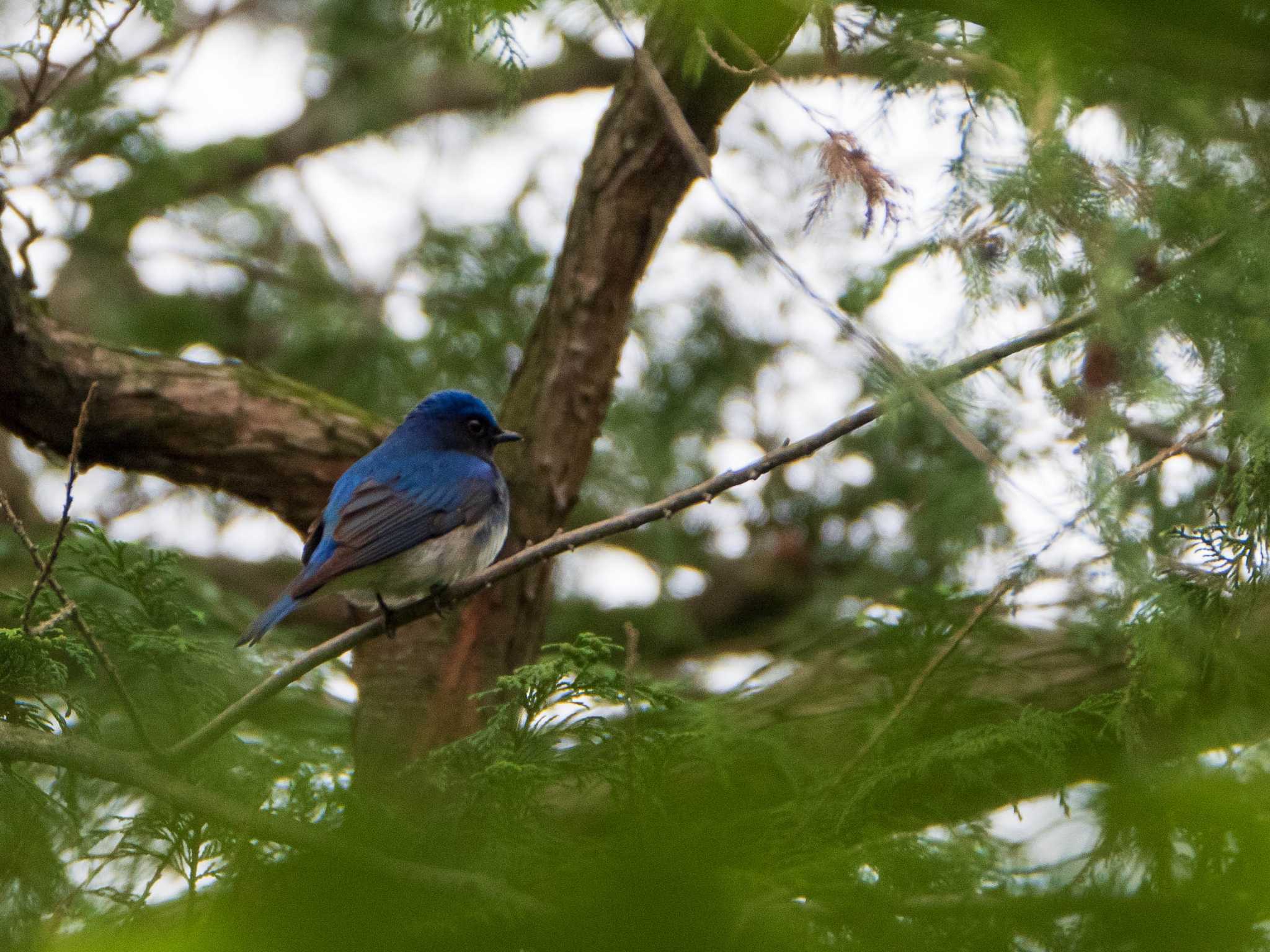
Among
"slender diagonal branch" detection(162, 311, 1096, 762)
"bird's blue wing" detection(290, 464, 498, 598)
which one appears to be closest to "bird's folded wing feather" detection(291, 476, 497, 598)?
"bird's blue wing" detection(290, 464, 498, 598)

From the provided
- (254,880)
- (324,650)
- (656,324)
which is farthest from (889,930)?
(656,324)

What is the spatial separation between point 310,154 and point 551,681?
670 cm

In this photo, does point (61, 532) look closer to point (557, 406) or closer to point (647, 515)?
point (647, 515)

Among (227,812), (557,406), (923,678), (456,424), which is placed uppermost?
(456,424)

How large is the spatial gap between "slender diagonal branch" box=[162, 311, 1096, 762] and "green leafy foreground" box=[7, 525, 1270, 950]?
13 cm

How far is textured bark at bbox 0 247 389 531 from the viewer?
4.77 metres

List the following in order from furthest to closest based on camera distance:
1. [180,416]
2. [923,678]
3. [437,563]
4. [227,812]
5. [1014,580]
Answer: [437,563] < [180,416] < [923,678] < [1014,580] < [227,812]

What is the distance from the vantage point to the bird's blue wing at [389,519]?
4.76 metres

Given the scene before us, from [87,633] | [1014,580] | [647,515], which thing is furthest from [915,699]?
[87,633]

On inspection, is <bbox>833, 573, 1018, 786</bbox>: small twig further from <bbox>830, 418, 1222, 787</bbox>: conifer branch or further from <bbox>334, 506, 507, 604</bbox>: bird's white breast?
<bbox>334, 506, 507, 604</bbox>: bird's white breast

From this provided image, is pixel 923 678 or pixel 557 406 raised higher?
pixel 557 406

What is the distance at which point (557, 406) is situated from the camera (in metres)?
5.36

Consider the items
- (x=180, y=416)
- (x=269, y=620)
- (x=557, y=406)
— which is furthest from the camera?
(x=557, y=406)

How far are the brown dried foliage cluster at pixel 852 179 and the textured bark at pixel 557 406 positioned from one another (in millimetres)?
1685
